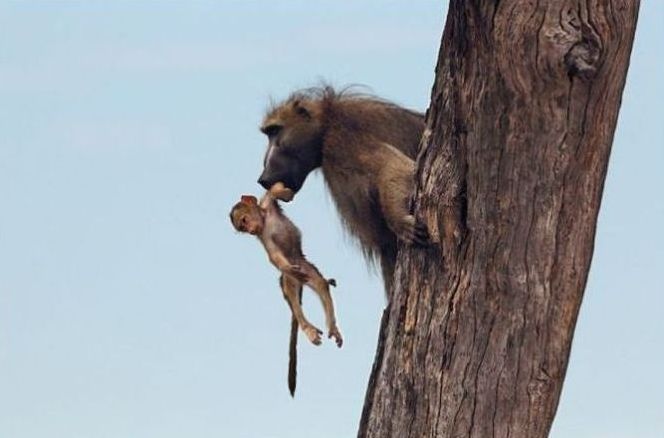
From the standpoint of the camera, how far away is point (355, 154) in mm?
8070

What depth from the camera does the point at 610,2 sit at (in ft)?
19.4

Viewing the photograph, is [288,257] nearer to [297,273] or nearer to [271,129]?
[297,273]

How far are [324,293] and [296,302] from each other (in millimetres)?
206

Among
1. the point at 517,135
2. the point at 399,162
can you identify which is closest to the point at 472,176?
the point at 517,135

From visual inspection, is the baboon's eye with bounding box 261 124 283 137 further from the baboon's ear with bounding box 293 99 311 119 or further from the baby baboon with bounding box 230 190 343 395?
the baby baboon with bounding box 230 190 343 395

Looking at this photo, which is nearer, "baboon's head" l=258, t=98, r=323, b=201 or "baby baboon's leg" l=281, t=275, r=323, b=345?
"baby baboon's leg" l=281, t=275, r=323, b=345

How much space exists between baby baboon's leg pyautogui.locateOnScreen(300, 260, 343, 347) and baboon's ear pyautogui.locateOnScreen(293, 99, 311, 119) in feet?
4.21

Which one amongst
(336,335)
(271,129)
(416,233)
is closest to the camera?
(416,233)

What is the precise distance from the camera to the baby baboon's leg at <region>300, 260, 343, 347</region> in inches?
287

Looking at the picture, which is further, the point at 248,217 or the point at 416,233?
the point at 248,217

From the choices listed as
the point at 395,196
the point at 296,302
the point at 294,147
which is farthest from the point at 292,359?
the point at 294,147

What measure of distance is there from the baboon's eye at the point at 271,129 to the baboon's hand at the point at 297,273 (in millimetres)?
1396

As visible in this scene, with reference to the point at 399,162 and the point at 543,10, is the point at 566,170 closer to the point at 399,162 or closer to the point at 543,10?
the point at 543,10

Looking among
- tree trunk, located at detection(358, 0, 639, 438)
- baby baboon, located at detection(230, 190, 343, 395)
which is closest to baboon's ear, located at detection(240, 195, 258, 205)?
baby baboon, located at detection(230, 190, 343, 395)
